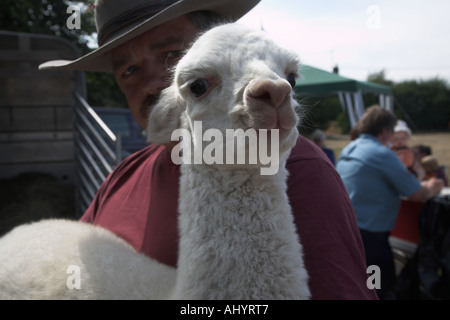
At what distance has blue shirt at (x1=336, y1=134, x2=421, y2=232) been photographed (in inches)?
152

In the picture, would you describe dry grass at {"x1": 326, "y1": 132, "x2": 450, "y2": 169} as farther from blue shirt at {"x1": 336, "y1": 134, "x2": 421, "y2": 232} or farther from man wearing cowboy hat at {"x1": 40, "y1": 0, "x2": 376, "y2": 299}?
man wearing cowboy hat at {"x1": 40, "y1": 0, "x2": 376, "y2": 299}

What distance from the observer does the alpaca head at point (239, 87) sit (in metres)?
1.08

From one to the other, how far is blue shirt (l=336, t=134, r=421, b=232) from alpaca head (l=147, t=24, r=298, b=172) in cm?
294

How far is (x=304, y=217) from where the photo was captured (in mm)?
1321

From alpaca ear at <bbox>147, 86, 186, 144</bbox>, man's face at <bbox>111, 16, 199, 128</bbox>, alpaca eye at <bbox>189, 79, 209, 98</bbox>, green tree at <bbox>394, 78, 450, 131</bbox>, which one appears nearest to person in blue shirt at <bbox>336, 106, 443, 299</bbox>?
man's face at <bbox>111, 16, 199, 128</bbox>

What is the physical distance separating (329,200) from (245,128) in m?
0.45

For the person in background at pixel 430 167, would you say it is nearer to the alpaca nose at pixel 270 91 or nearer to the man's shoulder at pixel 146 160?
the man's shoulder at pixel 146 160

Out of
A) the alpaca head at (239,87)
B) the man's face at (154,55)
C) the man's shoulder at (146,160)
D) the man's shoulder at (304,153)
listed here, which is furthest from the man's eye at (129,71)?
the man's shoulder at (304,153)

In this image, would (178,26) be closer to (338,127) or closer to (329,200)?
(329,200)

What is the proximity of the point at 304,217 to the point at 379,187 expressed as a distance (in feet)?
9.71

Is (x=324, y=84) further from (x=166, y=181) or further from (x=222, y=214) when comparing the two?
(x=222, y=214)

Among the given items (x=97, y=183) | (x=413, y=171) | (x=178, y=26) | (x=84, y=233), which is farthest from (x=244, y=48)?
(x=413, y=171)

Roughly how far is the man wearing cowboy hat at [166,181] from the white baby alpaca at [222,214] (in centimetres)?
13

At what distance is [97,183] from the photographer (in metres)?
4.07
